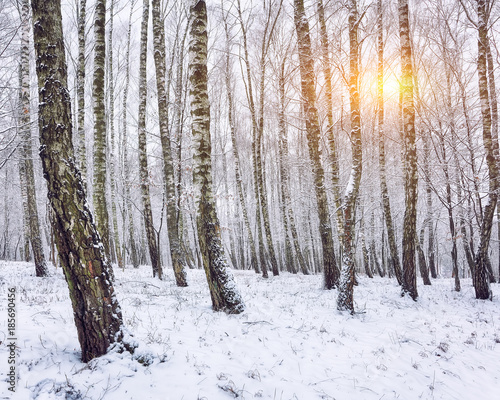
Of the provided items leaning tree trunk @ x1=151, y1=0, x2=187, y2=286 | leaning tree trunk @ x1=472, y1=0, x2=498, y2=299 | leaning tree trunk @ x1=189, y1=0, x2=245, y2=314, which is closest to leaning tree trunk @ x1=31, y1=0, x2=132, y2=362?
leaning tree trunk @ x1=189, y1=0, x2=245, y2=314

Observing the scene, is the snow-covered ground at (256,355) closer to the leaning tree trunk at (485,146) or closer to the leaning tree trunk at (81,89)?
the leaning tree trunk at (485,146)

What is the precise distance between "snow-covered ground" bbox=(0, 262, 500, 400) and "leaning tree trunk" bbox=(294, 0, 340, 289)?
2216 mm

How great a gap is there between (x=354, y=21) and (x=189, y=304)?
24.9ft

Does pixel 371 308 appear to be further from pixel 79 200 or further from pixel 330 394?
pixel 79 200

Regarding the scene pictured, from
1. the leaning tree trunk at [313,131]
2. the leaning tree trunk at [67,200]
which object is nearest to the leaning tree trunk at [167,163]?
the leaning tree trunk at [313,131]

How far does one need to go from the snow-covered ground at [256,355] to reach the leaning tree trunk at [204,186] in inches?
15.9

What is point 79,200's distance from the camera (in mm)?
2916

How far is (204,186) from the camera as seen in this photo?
16.8ft

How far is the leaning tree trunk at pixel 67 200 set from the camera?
2809 millimetres

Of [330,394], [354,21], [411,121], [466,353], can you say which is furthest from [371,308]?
[354,21]

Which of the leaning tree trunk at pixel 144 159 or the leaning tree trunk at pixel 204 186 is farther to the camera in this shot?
the leaning tree trunk at pixel 144 159

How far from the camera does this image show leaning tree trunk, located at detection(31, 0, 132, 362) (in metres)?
2.81

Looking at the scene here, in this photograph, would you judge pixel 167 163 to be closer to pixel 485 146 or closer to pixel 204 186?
pixel 204 186

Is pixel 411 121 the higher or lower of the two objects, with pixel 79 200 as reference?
higher
